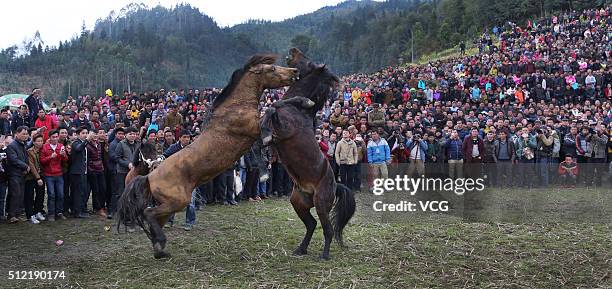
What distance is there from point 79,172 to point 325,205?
5.13m

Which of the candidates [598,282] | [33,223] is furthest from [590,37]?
[33,223]

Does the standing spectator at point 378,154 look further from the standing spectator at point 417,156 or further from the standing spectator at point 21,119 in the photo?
the standing spectator at point 21,119

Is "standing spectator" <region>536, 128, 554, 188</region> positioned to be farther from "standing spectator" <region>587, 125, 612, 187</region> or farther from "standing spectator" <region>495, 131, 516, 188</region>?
"standing spectator" <region>587, 125, 612, 187</region>

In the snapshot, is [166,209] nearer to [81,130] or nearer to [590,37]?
[81,130]

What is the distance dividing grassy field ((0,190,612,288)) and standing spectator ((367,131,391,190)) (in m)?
3.83

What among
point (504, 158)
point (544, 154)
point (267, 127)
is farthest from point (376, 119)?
point (267, 127)

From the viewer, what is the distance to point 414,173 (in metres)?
14.3

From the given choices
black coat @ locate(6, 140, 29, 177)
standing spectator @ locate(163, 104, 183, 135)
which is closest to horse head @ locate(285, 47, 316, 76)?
black coat @ locate(6, 140, 29, 177)

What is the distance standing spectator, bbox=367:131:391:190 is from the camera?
13727 millimetres

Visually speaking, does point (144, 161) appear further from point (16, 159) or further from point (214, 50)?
point (214, 50)

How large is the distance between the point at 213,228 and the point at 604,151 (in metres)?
11.1

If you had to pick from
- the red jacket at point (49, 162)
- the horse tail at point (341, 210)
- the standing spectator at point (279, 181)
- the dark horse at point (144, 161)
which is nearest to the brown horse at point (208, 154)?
the dark horse at point (144, 161)

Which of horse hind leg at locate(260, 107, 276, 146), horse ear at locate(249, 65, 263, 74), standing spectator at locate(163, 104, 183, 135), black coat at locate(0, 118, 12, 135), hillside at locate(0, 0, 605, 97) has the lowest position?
horse hind leg at locate(260, 107, 276, 146)

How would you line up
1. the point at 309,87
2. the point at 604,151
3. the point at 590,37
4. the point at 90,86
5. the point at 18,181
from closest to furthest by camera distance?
the point at 309,87 → the point at 18,181 → the point at 604,151 → the point at 590,37 → the point at 90,86
